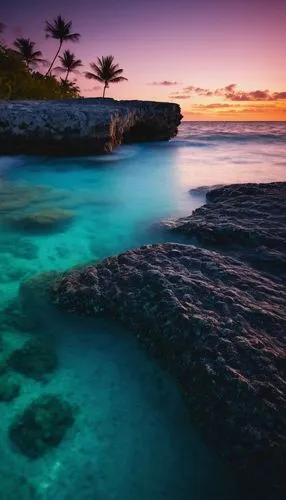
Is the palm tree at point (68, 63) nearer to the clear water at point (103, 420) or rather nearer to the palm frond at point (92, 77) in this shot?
the palm frond at point (92, 77)

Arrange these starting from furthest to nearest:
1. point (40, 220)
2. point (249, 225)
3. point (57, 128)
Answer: point (57, 128), point (40, 220), point (249, 225)

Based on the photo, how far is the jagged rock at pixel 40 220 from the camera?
5.80 meters

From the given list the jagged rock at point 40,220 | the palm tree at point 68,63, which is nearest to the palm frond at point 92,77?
the palm tree at point 68,63

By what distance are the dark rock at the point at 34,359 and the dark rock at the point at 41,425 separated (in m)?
0.28

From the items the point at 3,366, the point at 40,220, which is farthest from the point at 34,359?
the point at 40,220

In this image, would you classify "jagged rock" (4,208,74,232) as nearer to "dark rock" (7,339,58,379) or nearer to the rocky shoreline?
the rocky shoreline

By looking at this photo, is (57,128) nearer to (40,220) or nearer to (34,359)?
(40,220)

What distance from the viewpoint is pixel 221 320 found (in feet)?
8.18

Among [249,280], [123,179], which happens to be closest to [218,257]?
[249,280]

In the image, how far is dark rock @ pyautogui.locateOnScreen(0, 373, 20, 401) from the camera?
7.98ft

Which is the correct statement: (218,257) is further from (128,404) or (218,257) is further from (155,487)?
(155,487)

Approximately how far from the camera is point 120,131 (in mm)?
14945

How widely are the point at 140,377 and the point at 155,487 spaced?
0.77 meters

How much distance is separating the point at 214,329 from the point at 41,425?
4.32 ft
